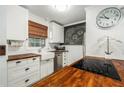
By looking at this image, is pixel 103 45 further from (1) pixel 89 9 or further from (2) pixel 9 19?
(2) pixel 9 19

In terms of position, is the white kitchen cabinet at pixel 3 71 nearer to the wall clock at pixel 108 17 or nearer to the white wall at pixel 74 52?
the wall clock at pixel 108 17

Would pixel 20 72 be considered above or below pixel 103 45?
below

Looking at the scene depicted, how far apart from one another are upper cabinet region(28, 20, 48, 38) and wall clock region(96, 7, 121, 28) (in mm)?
1649

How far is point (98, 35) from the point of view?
6.35 ft

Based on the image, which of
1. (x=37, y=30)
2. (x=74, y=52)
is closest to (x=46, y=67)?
(x=37, y=30)

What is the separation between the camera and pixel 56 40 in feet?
11.3

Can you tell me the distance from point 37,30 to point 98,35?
169 cm

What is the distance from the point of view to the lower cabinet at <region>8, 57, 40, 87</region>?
5.24 ft

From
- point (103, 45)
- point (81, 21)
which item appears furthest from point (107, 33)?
point (81, 21)

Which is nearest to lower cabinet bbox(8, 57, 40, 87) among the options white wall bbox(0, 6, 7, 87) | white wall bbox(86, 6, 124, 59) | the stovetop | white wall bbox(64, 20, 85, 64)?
white wall bbox(0, 6, 7, 87)

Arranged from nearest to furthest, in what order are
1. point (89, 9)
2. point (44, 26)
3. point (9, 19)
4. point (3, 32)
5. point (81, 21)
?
point (3, 32)
point (9, 19)
point (89, 9)
point (44, 26)
point (81, 21)

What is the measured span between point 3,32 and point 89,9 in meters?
1.74

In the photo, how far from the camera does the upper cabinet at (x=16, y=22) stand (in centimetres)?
173

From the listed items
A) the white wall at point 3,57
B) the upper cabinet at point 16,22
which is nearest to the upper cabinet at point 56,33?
the upper cabinet at point 16,22
